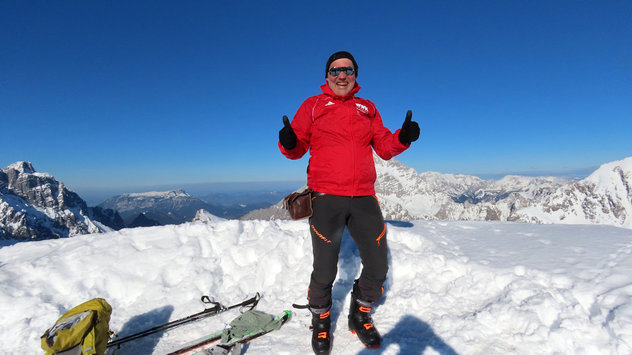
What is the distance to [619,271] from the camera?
5.09 metres

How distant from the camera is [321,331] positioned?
186 inches

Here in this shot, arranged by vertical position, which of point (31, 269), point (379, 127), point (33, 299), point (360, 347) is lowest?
point (360, 347)

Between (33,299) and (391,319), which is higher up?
(33,299)

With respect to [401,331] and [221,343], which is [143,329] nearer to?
[221,343]

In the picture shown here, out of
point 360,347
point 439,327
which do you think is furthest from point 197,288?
point 439,327

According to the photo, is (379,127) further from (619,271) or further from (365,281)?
(619,271)

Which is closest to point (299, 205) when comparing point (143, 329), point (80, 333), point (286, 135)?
point (286, 135)

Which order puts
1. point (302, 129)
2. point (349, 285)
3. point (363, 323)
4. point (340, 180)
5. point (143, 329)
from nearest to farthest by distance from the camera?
point (340, 180) → point (302, 129) → point (363, 323) → point (143, 329) → point (349, 285)

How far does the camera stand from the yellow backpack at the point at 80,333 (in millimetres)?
3707

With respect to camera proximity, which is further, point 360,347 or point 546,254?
point 546,254

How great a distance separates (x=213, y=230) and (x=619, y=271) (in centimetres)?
902

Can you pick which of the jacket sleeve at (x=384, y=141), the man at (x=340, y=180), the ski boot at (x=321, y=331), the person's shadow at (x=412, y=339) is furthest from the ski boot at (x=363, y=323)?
the jacket sleeve at (x=384, y=141)

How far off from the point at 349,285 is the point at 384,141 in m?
3.88

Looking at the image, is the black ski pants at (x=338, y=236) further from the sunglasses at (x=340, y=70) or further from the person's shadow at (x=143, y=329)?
the person's shadow at (x=143, y=329)
